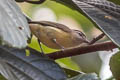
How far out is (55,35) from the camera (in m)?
0.91

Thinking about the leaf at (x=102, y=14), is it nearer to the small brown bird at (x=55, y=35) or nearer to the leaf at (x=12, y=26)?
the small brown bird at (x=55, y=35)

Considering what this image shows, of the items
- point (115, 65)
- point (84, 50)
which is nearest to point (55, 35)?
point (84, 50)

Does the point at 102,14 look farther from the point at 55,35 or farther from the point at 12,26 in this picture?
the point at 12,26

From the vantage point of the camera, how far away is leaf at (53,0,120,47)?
81 cm

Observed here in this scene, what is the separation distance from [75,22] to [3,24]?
1822mm

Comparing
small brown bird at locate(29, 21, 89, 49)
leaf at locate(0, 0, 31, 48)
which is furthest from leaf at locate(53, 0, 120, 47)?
leaf at locate(0, 0, 31, 48)

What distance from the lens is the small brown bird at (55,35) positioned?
90 cm

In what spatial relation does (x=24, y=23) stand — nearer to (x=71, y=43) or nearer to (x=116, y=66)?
(x=71, y=43)

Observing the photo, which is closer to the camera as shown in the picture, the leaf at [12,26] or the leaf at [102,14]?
the leaf at [12,26]

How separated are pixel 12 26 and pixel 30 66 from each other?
223mm

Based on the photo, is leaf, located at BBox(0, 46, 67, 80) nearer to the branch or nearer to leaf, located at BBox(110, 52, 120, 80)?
the branch

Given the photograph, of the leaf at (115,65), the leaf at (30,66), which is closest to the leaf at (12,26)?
the leaf at (30,66)

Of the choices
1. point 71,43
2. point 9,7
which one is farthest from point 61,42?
point 9,7

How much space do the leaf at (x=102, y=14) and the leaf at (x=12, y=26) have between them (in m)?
0.20
